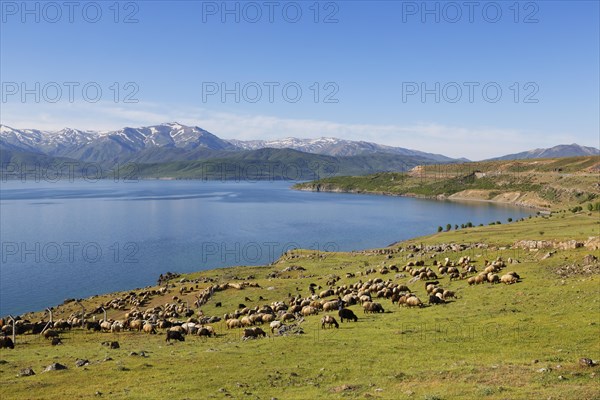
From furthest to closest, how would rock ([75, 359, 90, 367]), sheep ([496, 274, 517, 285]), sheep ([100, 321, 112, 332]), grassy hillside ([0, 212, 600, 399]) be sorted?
sheep ([100, 321, 112, 332]), sheep ([496, 274, 517, 285]), rock ([75, 359, 90, 367]), grassy hillside ([0, 212, 600, 399])

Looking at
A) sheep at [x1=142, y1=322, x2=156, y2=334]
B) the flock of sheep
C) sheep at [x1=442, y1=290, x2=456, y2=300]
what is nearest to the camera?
the flock of sheep

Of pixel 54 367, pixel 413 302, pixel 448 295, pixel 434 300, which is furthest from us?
pixel 448 295

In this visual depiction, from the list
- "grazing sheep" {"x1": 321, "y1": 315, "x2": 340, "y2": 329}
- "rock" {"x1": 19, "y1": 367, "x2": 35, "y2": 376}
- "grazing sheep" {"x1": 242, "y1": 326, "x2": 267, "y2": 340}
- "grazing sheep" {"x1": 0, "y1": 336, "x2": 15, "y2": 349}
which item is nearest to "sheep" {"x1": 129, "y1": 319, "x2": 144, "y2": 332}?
"grazing sheep" {"x1": 0, "y1": 336, "x2": 15, "y2": 349}

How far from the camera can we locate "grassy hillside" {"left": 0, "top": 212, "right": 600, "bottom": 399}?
18109 millimetres

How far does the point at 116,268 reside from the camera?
9356cm

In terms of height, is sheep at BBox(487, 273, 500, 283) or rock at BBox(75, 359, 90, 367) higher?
sheep at BBox(487, 273, 500, 283)

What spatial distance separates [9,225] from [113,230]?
40.6 meters

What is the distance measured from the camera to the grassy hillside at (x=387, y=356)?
1811 centimetres

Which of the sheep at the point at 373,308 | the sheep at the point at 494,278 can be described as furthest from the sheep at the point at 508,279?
the sheep at the point at 373,308

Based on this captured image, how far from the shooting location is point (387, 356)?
2323cm

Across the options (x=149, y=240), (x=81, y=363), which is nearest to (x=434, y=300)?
(x=81, y=363)

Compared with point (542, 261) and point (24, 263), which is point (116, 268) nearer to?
point (24, 263)

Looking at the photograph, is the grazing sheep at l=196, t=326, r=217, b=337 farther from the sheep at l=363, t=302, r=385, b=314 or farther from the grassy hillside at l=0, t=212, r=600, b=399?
the sheep at l=363, t=302, r=385, b=314

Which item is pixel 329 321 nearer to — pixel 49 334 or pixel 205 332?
pixel 205 332
